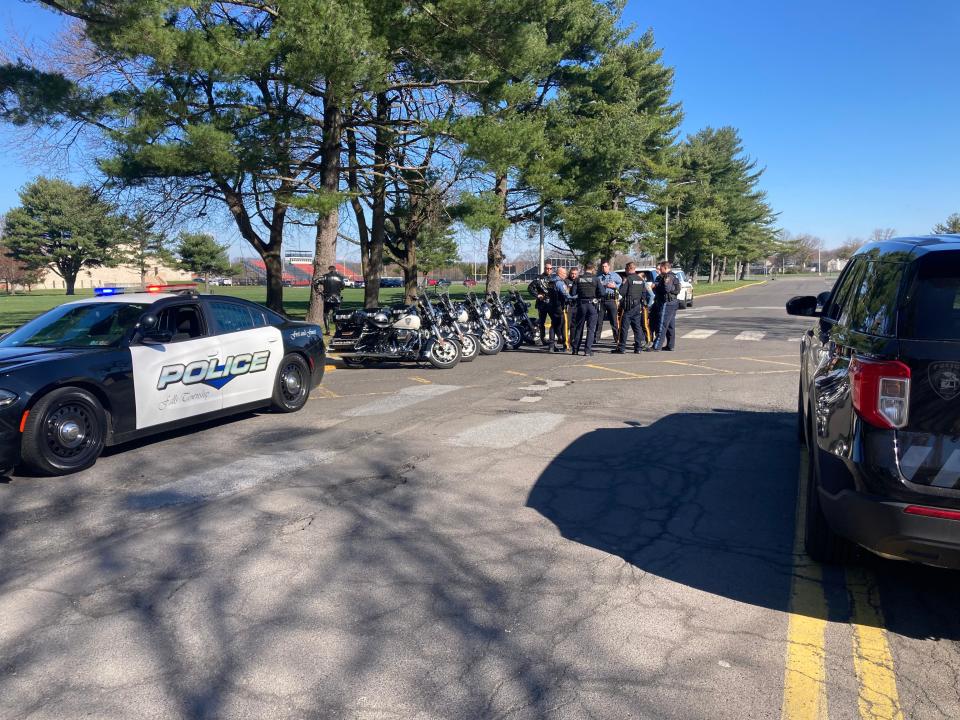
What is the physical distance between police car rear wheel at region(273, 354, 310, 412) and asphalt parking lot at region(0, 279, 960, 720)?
4.60ft

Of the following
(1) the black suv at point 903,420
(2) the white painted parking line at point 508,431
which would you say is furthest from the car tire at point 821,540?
(2) the white painted parking line at point 508,431

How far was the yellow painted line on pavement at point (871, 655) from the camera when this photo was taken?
118 inches

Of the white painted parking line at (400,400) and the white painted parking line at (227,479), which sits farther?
the white painted parking line at (400,400)

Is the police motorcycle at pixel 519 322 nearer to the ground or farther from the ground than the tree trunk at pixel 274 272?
nearer to the ground

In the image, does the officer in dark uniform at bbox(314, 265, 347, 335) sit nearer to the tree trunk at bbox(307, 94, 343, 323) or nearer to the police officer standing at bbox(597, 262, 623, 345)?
the tree trunk at bbox(307, 94, 343, 323)

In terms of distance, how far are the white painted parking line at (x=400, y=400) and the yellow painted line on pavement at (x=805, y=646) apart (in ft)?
18.2

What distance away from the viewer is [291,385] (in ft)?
30.1

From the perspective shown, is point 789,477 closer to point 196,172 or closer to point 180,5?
point 180,5

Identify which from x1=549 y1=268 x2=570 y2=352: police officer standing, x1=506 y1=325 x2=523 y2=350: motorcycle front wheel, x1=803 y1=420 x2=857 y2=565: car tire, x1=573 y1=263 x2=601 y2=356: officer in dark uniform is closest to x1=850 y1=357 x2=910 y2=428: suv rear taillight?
x1=803 y1=420 x2=857 y2=565: car tire

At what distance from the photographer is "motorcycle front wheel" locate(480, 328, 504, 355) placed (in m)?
15.2

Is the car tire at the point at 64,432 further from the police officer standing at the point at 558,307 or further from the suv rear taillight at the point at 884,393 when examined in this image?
the police officer standing at the point at 558,307

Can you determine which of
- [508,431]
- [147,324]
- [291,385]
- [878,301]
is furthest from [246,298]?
[878,301]

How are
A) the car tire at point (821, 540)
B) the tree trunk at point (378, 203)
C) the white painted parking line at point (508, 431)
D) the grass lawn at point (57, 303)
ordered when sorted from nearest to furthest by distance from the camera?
the car tire at point (821, 540), the white painted parking line at point (508, 431), the tree trunk at point (378, 203), the grass lawn at point (57, 303)

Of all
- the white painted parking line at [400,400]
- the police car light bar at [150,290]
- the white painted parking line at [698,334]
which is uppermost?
the police car light bar at [150,290]
